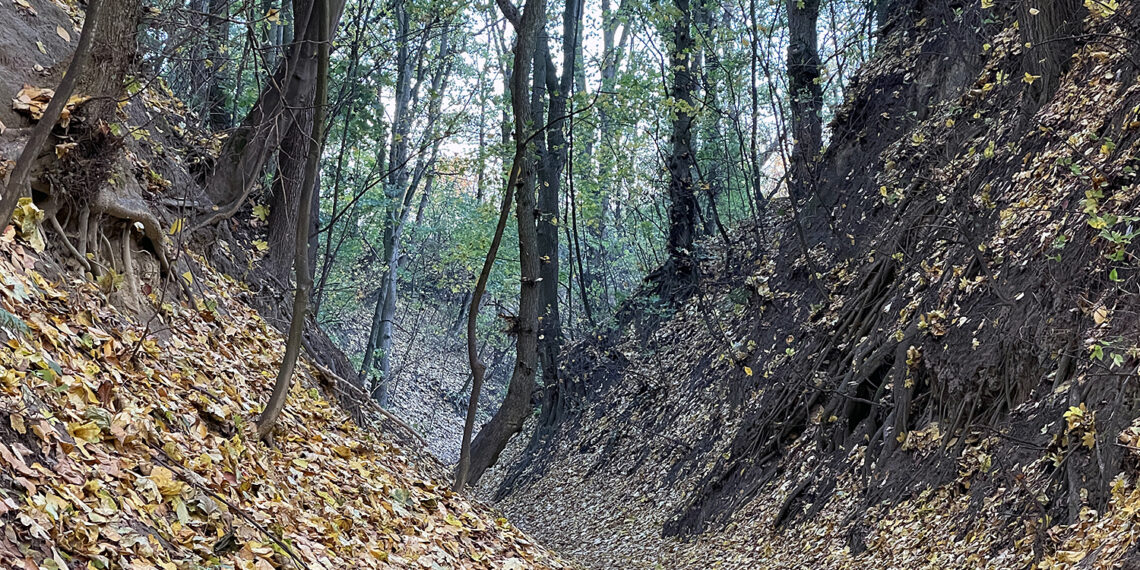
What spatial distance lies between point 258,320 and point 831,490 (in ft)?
20.9

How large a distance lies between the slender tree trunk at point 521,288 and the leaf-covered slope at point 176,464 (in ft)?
5.03

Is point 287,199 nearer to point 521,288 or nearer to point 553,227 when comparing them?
point 521,288

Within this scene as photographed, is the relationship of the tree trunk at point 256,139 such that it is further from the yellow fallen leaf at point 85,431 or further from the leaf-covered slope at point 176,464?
the yellow fallen leaf at point 85,431

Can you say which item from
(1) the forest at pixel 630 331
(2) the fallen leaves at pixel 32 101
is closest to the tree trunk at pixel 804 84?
(1) the forest at pixel 630 331

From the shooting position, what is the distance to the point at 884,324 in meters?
9.79

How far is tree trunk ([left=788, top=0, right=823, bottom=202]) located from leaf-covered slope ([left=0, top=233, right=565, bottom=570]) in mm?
9095

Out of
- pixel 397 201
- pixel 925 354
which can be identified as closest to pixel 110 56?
pixel 925 354

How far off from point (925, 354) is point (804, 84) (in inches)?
314

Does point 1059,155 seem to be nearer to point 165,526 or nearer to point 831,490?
point 831,490

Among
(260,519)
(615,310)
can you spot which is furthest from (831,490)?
(615,310)

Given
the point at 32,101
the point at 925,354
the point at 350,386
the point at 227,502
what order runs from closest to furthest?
the point at 227,502
the point at 32,101
the point at 925,354
the point at 350,386

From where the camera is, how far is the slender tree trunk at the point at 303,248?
250 inches

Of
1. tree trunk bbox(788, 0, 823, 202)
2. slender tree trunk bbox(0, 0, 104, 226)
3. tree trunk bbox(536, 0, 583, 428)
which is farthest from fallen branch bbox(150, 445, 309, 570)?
tree trunk bbox(788, 0, 823, 202)

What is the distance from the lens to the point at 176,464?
186 inches
